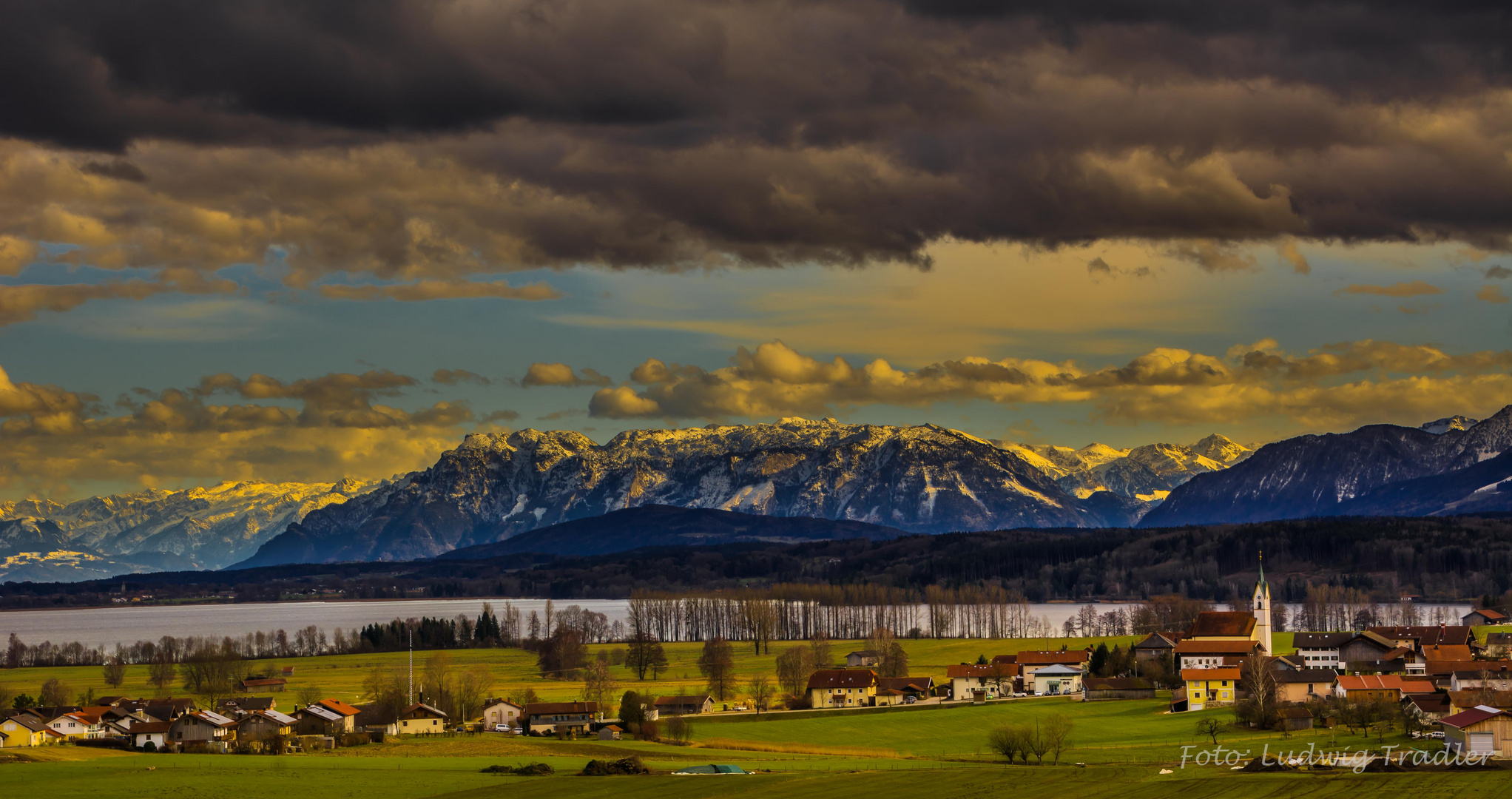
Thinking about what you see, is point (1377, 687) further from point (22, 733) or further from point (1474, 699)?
point (22, 733)

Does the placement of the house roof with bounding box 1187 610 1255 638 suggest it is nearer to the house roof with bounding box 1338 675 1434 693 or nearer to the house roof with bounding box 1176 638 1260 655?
the house roof with bounding box 1176 638 1260 655

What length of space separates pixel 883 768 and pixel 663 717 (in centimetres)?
3499

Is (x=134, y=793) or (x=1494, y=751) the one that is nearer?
(x=134, y=793)

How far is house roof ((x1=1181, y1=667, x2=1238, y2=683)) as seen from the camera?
4178 inches

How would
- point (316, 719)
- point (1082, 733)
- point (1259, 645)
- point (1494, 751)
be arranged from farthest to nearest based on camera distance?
point (1259, 645) < point (316, 719) < point (1082, 733) < point (1494, 751)

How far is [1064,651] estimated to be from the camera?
147 meters

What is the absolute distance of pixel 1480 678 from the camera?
9812 centimetres

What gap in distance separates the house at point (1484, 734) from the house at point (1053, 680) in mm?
55691

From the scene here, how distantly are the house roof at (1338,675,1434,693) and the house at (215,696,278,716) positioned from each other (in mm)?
76973

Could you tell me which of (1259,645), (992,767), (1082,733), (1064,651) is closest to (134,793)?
(992,767)

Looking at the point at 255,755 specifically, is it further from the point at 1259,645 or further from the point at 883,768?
the point at 1259,645

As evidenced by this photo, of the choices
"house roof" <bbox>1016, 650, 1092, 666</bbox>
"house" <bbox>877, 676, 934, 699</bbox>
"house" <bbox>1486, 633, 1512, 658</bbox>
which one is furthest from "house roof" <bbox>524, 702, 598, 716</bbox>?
"house" <bbox>1486, 633, 1512, 658</bbox>

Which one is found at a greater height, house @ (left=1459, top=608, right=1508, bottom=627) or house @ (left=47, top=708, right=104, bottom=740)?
house @ (left=1459, top=608, right=1508, bottom=627)

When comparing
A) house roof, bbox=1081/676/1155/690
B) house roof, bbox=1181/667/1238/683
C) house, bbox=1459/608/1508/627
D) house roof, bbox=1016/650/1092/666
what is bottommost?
house roof, bbox=1081/676/1155/690
